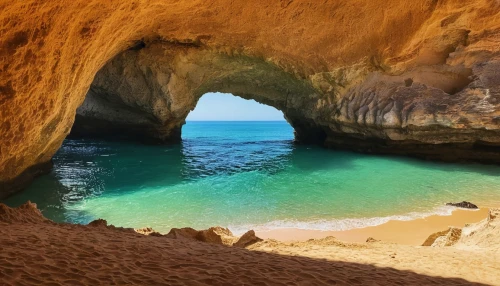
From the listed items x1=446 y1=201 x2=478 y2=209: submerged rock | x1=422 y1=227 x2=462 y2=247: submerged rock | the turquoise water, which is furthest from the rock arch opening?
x1=422 y1=227 x2=462 y2=247: submerged rock

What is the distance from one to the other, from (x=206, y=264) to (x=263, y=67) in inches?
409

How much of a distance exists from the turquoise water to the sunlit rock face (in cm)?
122

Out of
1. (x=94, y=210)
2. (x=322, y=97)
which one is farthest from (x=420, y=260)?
(x=322, y=97)

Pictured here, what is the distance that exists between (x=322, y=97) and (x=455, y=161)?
18.1 ft

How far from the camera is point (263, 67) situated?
38.4 feet

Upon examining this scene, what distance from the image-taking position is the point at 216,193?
6.52 metres

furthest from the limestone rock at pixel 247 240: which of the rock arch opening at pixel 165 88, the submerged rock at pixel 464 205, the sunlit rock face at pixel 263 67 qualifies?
the rock arch opening at pixel 165 88

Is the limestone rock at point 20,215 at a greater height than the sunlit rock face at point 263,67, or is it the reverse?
the sunlit rock face at point 263,67

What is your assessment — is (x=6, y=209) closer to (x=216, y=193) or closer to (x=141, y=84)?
(x=216, y=193)

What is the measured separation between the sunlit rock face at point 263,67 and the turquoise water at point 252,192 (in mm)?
1221

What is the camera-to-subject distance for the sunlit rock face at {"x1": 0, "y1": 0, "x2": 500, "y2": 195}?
4.29 meters

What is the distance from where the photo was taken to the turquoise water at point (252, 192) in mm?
5039

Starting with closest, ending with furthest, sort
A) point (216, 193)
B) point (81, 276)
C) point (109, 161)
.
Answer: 1. point (81, 276)
2. point (216, 193)
3. point (109, 161)

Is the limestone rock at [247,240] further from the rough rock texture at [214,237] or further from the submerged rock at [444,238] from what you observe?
the submerged rock at [444,238]
